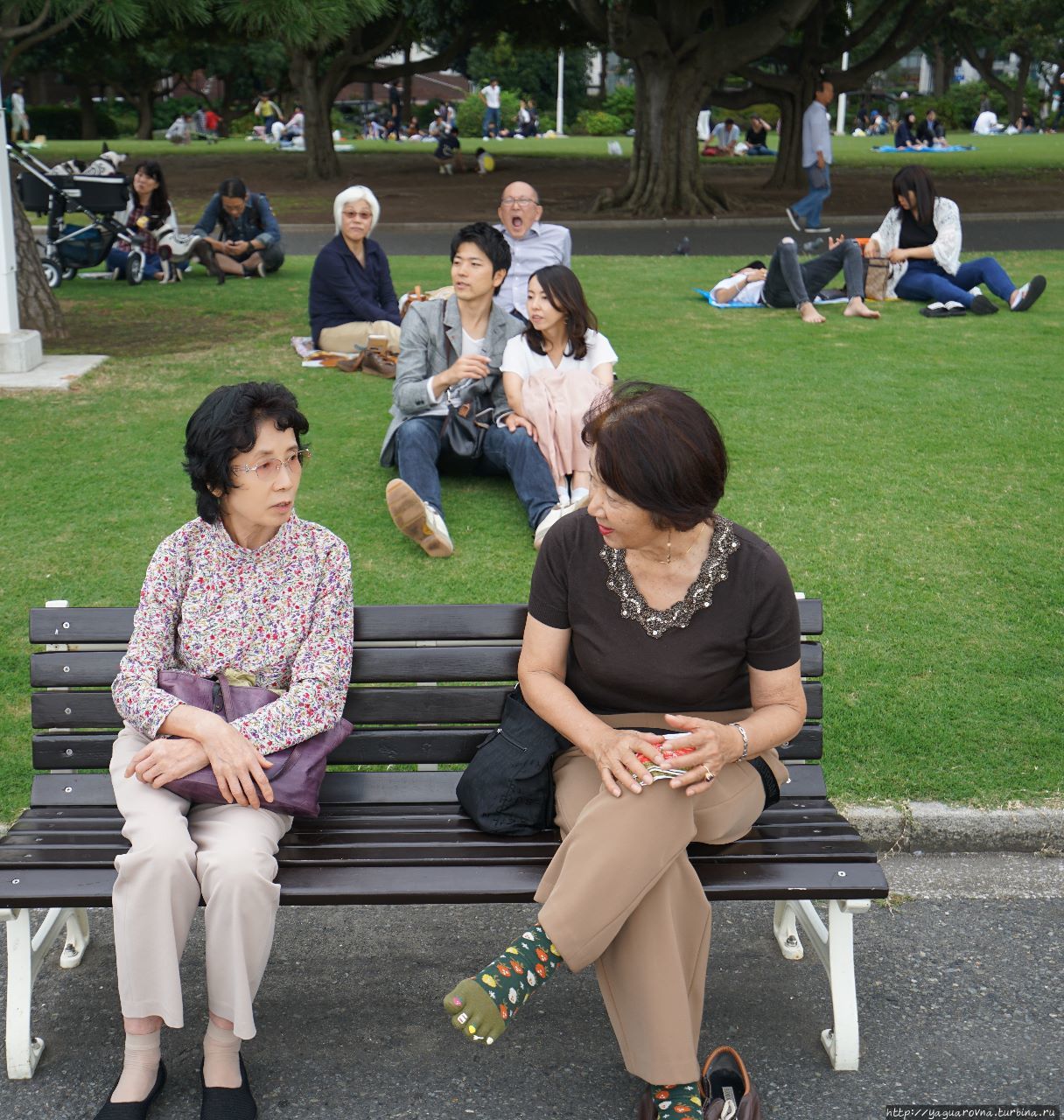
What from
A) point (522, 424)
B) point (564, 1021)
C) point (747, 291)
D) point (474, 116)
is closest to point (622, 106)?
point (474, 116)

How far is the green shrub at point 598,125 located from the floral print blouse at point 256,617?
55.1 meters

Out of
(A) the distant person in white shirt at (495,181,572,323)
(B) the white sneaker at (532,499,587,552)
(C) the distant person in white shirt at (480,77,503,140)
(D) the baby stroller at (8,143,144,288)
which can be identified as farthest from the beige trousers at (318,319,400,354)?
(C) the distant person in white shirt at (480,77,503,140)

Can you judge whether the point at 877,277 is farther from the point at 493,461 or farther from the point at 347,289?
the point at 493,461

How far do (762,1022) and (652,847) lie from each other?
69 cm

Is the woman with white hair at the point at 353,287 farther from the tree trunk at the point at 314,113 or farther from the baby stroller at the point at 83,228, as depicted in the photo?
the tree trunk at the point at 314,113

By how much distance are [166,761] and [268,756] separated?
23 cm

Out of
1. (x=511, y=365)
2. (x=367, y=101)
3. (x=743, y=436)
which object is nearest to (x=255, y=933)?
(x=511, y=365)

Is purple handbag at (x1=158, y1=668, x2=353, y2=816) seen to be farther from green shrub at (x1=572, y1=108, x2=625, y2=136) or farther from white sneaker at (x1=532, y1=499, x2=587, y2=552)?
green shrub at (x1=572, y1=108, x2=625, y2=136)

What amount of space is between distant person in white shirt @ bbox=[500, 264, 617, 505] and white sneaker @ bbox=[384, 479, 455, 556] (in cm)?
66

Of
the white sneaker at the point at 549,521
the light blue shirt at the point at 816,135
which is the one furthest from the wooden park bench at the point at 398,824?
the light blue shirt at the point at 816,135

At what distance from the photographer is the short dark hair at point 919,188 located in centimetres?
1146

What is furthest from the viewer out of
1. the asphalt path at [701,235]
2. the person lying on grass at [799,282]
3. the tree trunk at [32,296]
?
the asphalt path at [701,235]

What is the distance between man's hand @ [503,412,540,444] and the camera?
21.2ft

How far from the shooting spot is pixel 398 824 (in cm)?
338
